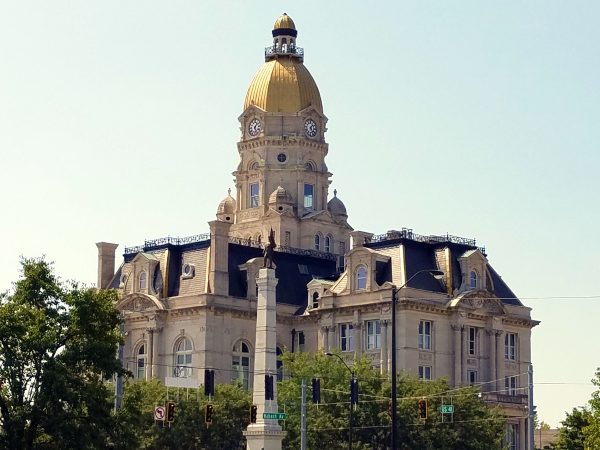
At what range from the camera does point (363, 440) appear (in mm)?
118500

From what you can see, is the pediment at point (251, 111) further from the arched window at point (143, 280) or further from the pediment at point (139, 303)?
the pediment at point (139, 303)

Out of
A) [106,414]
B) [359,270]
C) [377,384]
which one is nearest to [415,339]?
[359,270]

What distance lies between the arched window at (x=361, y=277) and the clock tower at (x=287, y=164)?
17.0 m

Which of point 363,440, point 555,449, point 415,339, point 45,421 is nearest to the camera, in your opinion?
point 45,421

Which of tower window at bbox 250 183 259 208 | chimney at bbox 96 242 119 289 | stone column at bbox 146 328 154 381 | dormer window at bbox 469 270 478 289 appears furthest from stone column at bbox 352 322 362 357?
chimney at bbox 96 242 119 289

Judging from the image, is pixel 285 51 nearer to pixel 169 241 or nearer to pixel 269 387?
pixel 169 241

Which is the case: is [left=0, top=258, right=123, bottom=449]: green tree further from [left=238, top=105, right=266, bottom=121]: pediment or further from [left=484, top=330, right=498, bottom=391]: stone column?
[left=238, top=105, right=266, bottom=121]: pediment

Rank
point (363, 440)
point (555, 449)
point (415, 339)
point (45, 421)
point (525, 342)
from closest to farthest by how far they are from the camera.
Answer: point (45, 421) → point (363, 440) → point (555, 449) → point (415, 339) → point (525, 342)

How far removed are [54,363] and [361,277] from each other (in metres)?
57.1

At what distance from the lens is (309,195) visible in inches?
6516

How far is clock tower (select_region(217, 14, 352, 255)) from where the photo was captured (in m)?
163

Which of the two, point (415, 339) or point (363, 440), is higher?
point (415, 339)

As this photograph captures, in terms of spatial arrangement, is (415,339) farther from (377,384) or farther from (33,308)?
(33,308)

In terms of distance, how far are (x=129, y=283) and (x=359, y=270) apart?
842 inches
